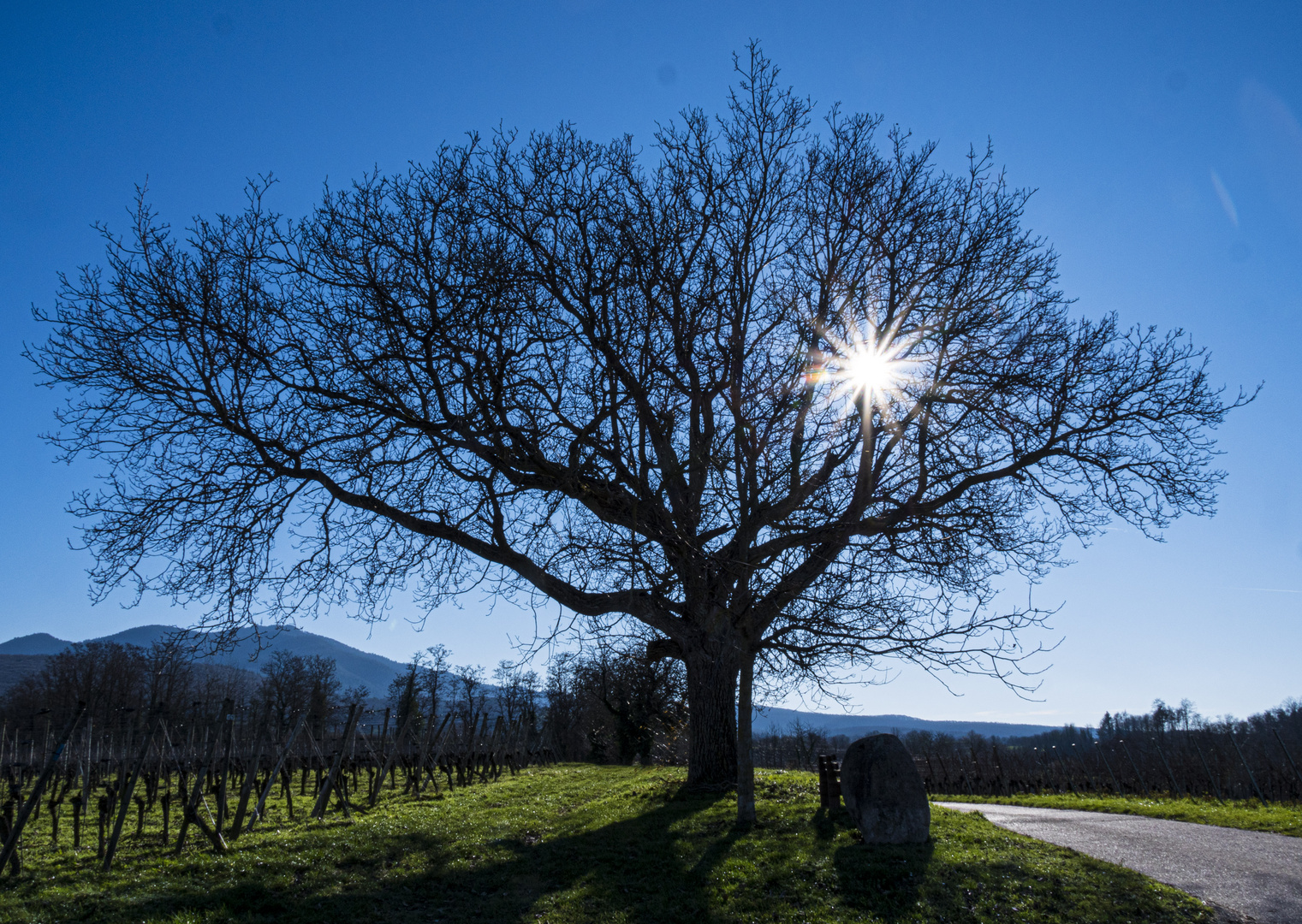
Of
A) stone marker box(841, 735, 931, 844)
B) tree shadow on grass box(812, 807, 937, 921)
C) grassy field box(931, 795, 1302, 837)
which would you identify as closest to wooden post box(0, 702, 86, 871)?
tree shadow on grass box(812, 807, 937, 921)

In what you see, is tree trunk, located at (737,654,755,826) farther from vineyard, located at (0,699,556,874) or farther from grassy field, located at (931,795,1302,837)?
grassy field, located at (931,795,1302,837)

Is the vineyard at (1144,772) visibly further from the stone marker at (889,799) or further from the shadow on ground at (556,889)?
the shadow on ground at (556,889)

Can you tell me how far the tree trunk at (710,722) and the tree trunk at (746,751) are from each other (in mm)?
2545

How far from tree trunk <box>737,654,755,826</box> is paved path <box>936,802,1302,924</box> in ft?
14.1

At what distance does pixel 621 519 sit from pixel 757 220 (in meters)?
5.18

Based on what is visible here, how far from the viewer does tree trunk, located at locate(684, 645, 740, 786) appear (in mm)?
13523

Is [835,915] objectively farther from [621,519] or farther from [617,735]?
[617,735]

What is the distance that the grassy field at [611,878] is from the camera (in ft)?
23.5

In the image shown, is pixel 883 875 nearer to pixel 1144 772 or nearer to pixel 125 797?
pixel 125 797

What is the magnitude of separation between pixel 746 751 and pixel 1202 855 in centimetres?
600

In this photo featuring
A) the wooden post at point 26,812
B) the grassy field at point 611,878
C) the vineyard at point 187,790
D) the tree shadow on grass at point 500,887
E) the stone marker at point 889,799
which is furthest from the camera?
the vineyard at point 187,790

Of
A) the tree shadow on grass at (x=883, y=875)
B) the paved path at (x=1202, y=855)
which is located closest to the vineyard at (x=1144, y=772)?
the paved path at (x=1202, y=855)

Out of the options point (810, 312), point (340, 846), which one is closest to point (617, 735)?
point (340, 846)

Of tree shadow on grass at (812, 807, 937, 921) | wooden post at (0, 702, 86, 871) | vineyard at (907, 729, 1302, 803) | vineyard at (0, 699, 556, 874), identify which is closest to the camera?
tree shadow on grass at (812, 807, 937, 921)
